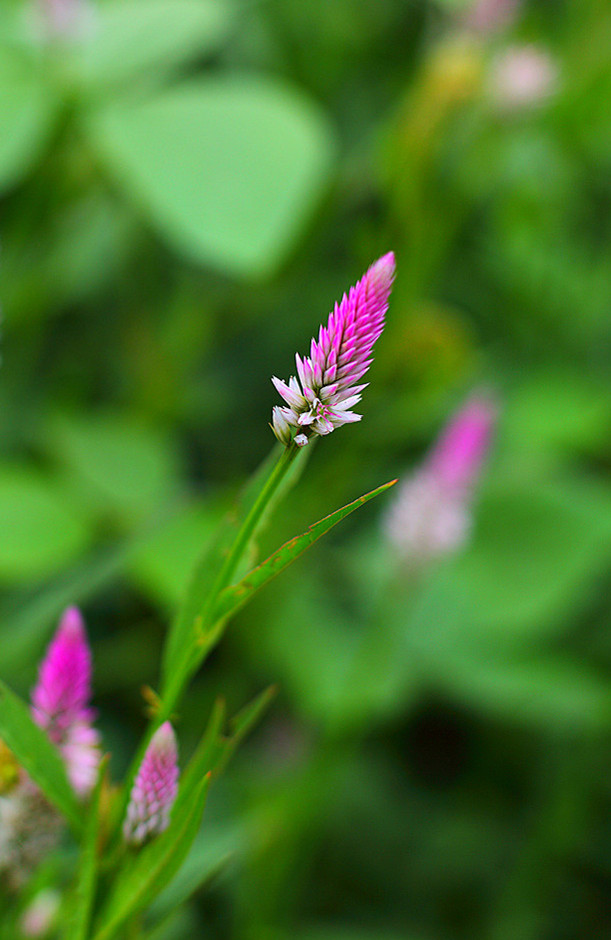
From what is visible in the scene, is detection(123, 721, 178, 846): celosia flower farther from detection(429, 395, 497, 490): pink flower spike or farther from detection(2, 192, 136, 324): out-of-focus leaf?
detection(2, 192, 136, 324): out-of-focus leaf

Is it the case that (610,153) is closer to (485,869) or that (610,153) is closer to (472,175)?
(472,175)

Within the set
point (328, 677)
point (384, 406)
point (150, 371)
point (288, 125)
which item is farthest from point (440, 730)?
point (288, 125)

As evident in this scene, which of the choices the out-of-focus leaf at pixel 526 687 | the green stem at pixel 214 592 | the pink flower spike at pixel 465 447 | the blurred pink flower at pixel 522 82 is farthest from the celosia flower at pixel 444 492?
the green stem at pixel 214 592

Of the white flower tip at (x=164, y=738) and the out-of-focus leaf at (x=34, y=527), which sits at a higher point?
the white flower tip at (x=164, y=738)

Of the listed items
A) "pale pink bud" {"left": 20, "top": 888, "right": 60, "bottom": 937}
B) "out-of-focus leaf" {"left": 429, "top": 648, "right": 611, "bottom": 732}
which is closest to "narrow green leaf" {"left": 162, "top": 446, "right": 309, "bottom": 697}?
"pale pink bud" {"left": 20, "top": 888, "right": 60, "bottom": 937}

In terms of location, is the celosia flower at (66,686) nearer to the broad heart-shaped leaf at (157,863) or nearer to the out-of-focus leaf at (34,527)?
the broad heart-shaped leaf at (157,863)

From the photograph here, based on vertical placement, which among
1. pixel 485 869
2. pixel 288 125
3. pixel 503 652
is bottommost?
pixel 485 869

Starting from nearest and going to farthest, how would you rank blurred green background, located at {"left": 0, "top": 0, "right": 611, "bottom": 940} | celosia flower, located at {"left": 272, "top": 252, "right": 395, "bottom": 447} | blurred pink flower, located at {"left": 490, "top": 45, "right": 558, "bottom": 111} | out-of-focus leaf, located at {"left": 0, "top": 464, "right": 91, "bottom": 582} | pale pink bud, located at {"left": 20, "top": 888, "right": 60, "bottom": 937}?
celosia flower, located at {"left": 272, "top": 252, "right": 395, "bottom": 447}, pale pink bud, located at {"left": 20, "top": 888, "right": 60, "bottom": 937}, out-of-focus leaf, located at {"left": 0, "top": 464, "right": 91, "bottom": 582}, blurred green background, located at {"left": 0, "top": 0, "right": 611, "bottom": 940}, blurred pink flower, located at {"left": 490, "top": 45, "right": 558, "bottom": 111}
